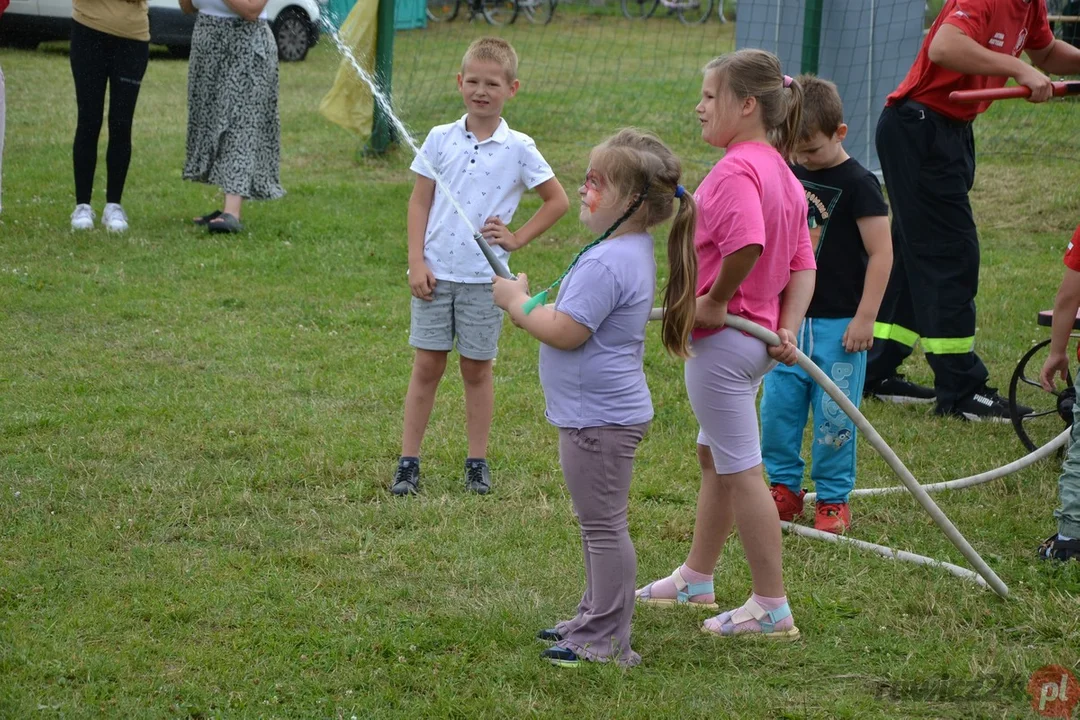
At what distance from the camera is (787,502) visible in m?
4.45

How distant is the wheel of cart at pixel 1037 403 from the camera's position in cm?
491

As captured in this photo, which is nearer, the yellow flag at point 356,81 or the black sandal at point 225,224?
the black sandal at point 225,224

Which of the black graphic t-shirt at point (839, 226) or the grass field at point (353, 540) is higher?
the black graphic t-shirt at point (839, 226)

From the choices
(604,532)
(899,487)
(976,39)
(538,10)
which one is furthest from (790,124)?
(538,10)

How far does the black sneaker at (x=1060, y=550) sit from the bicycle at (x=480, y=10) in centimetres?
1507

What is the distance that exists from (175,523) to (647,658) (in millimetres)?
1755

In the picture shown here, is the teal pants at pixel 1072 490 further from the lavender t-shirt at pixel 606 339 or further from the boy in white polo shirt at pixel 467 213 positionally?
the boy in white polo shirt at pixel 467 213

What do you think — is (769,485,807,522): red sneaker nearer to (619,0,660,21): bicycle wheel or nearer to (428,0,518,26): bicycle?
(428,0,518,26): bicycle

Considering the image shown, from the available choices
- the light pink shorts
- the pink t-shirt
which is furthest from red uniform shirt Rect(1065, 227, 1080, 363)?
the light pink shorts

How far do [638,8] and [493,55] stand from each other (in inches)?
768

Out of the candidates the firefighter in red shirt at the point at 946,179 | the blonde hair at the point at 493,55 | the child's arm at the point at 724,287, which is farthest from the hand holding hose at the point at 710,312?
the firefighter in red shirt at the point at 946,179

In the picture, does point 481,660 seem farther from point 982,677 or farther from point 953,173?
point 953,173

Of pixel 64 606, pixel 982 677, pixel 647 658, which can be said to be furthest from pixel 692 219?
pixel 64 606

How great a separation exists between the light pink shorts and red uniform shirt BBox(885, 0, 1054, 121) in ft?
8.06
